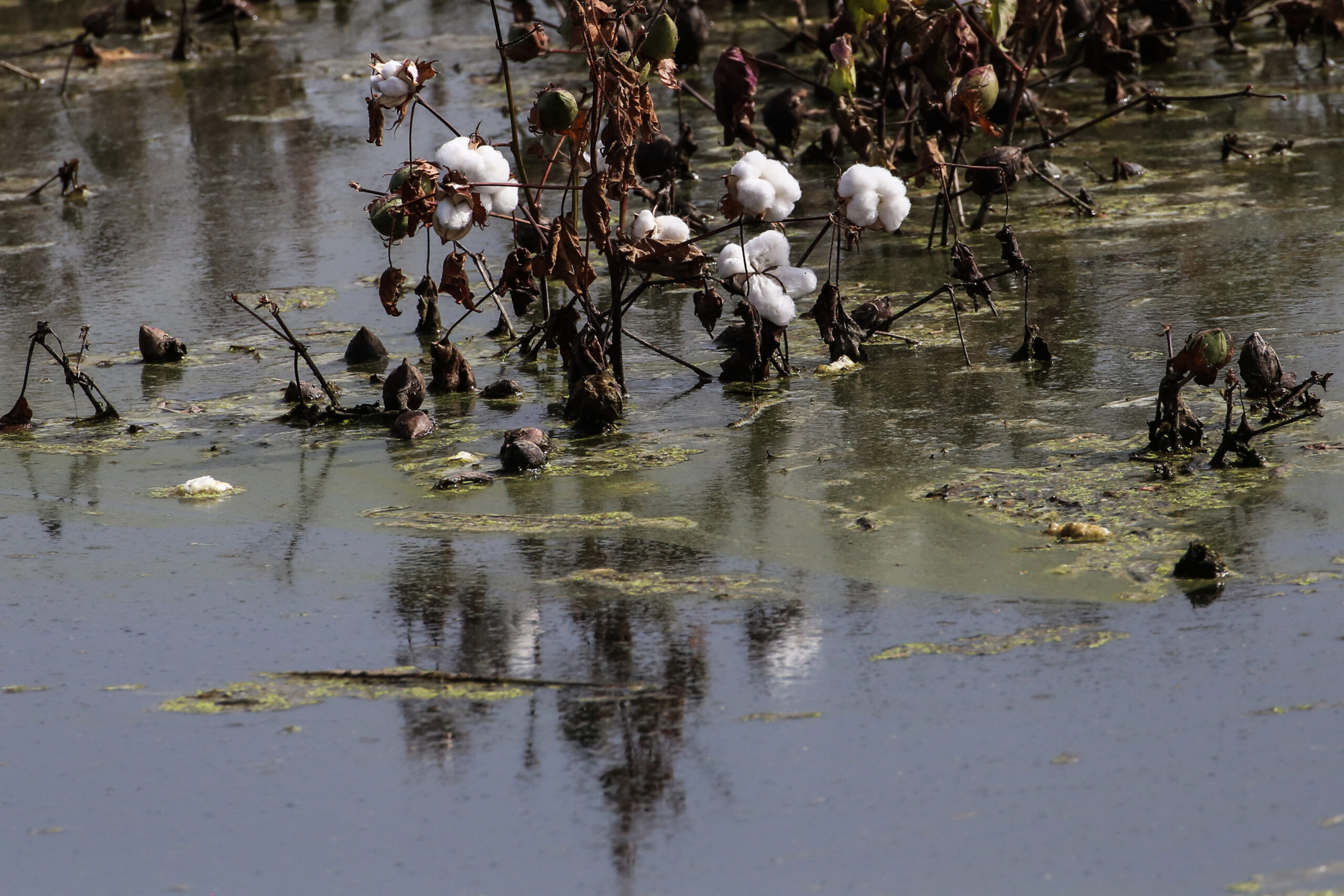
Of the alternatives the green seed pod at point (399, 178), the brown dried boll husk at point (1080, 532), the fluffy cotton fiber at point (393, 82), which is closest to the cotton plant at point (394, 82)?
the fluffy cotton fiber at point (393, 82)

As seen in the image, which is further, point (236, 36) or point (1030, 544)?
point (236, 36)

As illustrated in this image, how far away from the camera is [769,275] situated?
3219mm

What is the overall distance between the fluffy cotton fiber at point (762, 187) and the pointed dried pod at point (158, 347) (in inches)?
56.7

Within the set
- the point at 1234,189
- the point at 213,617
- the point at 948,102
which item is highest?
the point at 948,102

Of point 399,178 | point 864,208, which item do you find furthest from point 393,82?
point 864,208

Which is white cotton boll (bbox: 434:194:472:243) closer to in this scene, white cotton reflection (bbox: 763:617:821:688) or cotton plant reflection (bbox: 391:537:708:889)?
cotton plant reflection (bbox: 391:537:708:889)

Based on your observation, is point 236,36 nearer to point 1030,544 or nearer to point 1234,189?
point 1234,189

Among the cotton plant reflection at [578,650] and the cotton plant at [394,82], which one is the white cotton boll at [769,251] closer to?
the cotton plant at [394,82]

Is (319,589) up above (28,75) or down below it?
below

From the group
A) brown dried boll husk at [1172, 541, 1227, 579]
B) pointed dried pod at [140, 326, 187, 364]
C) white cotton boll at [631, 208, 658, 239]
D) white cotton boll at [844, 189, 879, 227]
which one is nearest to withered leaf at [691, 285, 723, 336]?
white cotton boll at [631, 208, 658, 239]

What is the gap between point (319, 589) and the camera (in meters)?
2.47

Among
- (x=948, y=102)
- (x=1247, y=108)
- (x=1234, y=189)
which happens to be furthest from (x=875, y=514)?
(x=1247, y=108)

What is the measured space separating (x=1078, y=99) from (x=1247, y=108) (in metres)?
0.65

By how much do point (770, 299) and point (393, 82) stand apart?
33.4 inches
